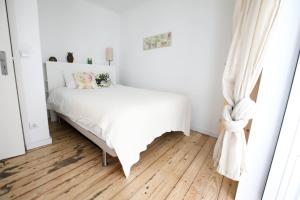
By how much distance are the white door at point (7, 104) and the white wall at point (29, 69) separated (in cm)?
7

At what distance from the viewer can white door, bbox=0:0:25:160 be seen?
144 cm

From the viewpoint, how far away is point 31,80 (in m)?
1.72

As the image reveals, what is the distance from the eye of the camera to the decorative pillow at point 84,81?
2.55 meters

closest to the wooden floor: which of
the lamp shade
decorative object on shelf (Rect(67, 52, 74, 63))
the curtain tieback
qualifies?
the curtain tieback

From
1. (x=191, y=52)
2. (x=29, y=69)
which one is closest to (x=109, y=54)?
(x=29, y=69)

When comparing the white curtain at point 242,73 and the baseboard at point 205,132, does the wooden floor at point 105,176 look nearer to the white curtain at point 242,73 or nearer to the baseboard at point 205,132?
the white curtain at point 242,73

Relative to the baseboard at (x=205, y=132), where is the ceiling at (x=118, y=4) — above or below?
above

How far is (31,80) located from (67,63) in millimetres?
1083

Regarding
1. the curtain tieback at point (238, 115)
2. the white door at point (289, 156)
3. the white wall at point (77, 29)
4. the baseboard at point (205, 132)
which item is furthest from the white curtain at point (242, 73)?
the white wall at point (77, 29)

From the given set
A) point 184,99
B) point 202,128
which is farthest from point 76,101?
point 202,128

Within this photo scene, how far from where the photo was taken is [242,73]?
1.04m

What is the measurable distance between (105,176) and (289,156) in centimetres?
153

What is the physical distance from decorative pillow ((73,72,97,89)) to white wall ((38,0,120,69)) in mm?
642

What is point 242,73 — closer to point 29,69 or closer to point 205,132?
point 205,132
